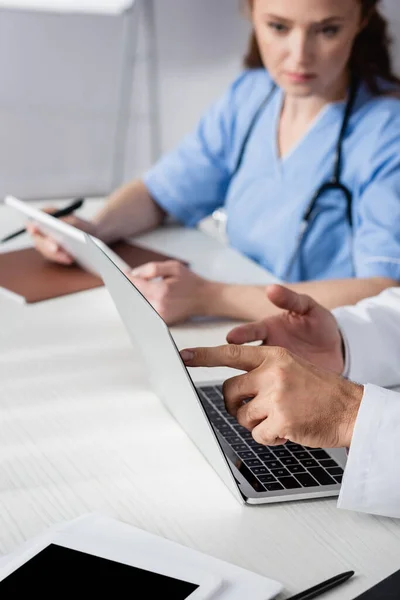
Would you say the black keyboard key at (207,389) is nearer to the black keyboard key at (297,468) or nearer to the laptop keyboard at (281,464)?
the laptop keyboard at (281,464)

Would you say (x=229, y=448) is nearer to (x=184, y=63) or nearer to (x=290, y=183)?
(x=290, y=183)

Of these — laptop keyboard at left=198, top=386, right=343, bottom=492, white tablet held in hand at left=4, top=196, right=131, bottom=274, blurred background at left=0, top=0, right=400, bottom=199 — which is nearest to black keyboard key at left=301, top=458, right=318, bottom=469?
laptop keyboard at left=198, top=386, right=343, bottom=492

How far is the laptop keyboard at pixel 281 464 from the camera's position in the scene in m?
0.82

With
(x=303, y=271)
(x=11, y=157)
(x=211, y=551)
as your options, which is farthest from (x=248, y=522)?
(x=11, y=157)

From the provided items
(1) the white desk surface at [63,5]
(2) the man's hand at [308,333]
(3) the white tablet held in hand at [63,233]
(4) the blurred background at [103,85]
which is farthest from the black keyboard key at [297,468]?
(4) the blurred background at [103,85]

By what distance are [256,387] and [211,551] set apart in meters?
0.17

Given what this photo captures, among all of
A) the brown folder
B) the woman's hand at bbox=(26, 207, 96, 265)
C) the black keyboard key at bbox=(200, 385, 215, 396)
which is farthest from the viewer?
the woman's hand at bbox=(26, 207, 96, 265)

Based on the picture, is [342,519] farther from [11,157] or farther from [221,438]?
[11,157]

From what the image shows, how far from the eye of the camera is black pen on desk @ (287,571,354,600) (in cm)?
66

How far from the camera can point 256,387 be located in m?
0.83

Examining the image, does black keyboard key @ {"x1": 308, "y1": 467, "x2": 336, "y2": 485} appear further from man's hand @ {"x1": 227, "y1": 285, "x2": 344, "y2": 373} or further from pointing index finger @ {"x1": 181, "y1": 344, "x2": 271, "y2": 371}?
man's hand @ {"x1": 227, "y1": 285, "x2": 344, "y2": 373}

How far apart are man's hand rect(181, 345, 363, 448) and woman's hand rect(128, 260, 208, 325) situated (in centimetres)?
43

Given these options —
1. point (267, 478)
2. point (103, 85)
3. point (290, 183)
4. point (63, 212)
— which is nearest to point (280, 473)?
point (267, 478)

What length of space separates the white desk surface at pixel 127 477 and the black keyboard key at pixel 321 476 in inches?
0.9
